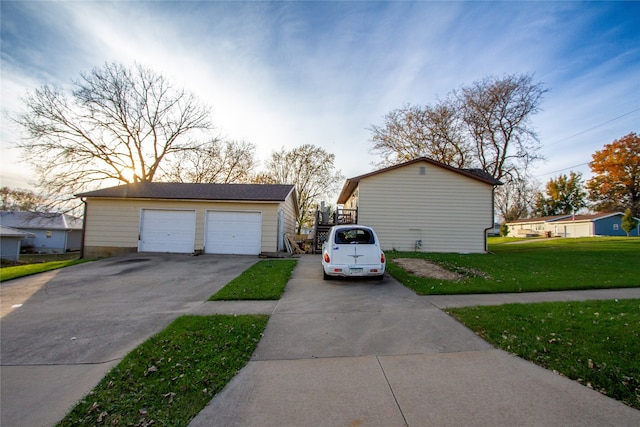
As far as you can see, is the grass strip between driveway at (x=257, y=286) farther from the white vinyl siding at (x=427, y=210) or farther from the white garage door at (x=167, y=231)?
the white vinyl siding at (x=427, y=210)

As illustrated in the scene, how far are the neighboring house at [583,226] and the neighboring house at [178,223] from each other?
147 feet

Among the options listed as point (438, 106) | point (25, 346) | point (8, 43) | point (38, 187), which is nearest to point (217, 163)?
point (38, 187)

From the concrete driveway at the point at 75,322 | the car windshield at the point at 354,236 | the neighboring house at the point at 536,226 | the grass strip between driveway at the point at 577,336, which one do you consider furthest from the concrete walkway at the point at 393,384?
the neighboring house at the point at 536,226

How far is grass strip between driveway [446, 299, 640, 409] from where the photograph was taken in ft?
9.42

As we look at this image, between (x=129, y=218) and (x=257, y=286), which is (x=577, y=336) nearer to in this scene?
(x=257, y=286)

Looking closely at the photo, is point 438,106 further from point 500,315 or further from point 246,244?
point 500,315

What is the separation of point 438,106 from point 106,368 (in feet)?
90.1

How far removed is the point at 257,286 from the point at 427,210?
37.3 feet

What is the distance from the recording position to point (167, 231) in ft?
46.9

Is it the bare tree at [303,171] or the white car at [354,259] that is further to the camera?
the bare tree at [303,171]

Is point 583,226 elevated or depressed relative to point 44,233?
elevated

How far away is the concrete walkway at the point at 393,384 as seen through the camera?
2369mm

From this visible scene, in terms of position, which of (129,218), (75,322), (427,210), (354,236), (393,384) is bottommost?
(75,322)

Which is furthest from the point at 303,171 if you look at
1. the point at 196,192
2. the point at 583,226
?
the point at 583,226
